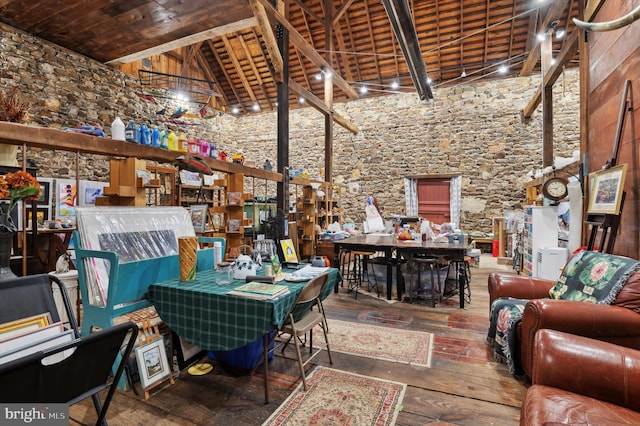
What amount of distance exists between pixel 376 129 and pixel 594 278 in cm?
742

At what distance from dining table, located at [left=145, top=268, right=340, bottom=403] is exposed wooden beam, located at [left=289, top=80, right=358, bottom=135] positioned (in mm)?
4679

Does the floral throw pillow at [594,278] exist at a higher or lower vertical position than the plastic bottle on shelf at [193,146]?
lower

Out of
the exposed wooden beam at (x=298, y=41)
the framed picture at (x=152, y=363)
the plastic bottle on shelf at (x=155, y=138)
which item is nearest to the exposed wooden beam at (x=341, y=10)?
the exposed wooden beam at (x=298, y=41)

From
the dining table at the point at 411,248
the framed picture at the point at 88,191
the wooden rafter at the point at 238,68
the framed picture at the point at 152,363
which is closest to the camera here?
the framed picture at the point at 152,363

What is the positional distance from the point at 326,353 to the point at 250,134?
8.96 m

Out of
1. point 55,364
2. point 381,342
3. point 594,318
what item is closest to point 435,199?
point 381,342

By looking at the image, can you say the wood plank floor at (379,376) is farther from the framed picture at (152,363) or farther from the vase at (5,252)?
the vase at (5,252)

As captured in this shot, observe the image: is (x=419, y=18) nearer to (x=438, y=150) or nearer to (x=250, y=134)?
(x=438, y=150)

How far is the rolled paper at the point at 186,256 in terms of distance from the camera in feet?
7.16

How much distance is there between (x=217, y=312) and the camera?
75.5 inches

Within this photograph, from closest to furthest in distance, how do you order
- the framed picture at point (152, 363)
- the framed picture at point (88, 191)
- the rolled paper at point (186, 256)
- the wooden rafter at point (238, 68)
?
the framed picture at point (152, 363) < the rolled paper at point (186, 256) < the framed picture at point (88, 191) < the wooden rafter at point (238, 68)

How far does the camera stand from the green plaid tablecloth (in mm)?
1842

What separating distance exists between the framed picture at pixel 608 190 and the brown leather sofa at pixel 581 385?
5.09 feet

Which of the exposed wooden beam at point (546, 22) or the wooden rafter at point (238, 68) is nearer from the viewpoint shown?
the exposed wooden beam at point (546, 22)
